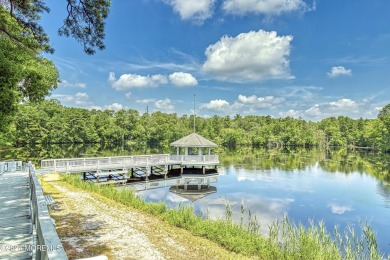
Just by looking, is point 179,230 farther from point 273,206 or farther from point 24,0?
point 273,206

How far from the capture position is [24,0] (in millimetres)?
6840

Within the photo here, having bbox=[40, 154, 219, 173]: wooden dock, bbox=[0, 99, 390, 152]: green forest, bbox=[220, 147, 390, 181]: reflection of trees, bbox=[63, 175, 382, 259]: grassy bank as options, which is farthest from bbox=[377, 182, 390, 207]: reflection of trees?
bbox=[0, 99, 390, 152]: green forest

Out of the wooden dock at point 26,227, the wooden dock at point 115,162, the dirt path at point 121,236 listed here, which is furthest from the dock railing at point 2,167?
the dirt path at point 121,236

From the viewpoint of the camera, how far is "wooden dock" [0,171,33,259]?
4301 mm

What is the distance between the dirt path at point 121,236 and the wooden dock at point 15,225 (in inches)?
38.0

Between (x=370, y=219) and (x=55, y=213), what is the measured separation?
1457cm

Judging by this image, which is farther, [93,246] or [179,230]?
[179,230]

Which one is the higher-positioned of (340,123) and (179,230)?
(340,123)

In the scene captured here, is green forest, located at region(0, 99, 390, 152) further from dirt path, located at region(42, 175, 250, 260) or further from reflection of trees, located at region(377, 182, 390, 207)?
dirt path, located at region(42, 175, 250, 260)

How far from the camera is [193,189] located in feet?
68.6

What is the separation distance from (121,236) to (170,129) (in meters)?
71.6

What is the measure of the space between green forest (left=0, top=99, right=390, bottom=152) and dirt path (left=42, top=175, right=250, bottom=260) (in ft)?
171

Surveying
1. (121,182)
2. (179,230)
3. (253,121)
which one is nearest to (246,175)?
(121,182)

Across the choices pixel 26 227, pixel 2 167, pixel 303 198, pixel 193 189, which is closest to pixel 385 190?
pixel 303 198
